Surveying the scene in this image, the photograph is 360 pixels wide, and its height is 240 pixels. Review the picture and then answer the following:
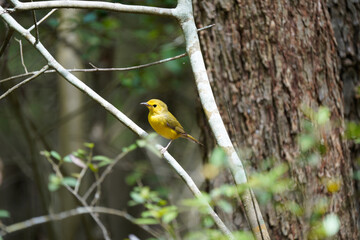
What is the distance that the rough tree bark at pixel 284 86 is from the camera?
265 cm

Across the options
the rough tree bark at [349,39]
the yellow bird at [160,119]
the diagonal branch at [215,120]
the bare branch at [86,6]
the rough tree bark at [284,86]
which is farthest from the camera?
the rough tree bark at [349,39]

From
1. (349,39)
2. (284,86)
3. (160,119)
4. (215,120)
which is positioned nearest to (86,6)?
(215,120)

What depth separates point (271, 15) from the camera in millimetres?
2705

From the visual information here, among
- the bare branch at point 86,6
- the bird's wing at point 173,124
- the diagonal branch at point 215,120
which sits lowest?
the bird's wing at point 173,124

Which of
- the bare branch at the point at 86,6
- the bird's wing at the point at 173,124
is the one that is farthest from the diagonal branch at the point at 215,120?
the bird's wing at the point at 173,124

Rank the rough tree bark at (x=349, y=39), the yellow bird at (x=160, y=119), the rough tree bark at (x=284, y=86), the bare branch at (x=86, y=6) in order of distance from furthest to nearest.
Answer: the rough tree bark at (x=349, y=39)
the yellow bird at (x=160, y=119)
the rough tree bark at (x=284, y=86)
the bare branch at (x=86, y=6)

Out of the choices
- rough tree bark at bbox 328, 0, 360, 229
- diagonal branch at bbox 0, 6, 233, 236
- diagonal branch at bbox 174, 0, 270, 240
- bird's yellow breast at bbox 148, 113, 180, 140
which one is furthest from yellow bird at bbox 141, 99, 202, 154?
rough tree bark at bbox 328, 0, 360, 229

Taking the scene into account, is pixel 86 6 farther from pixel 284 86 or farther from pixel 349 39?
pixel 349 39

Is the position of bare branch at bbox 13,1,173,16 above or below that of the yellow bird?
above

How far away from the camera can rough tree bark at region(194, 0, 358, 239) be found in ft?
8.69

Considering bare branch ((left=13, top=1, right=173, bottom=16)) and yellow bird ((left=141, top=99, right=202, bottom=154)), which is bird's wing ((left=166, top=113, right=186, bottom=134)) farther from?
bare branch ((left=13, top=1, right=173, bottom=16))

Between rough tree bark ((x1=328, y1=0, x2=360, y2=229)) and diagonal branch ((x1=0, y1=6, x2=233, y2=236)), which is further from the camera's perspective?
rough tree bark ((x1=328, y1=0, x2=360, y2=229))

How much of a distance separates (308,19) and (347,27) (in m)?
0.54

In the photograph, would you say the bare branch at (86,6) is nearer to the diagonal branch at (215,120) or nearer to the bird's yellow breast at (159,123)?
the diagonal branch at (215,120)
